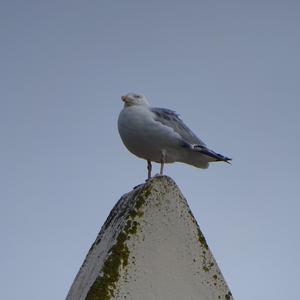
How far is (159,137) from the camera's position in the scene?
500 centimetres

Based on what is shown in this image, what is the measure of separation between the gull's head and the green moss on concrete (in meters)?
1.89

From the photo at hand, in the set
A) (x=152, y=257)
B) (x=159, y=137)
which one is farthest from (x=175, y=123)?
(x=152, y=257)

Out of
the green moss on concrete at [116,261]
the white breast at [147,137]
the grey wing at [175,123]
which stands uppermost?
the grey wing at [175,123]

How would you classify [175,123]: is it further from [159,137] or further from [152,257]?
[152,257]

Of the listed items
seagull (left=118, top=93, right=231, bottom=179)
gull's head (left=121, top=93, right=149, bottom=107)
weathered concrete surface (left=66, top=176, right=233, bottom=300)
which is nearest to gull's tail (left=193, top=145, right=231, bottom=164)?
seagull (left=118, top=93, right=231, bottom=179)

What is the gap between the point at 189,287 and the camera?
3.73 metres

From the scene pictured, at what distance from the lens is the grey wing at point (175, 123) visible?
5.26 metres

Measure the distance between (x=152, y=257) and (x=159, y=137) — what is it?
159 centimetres

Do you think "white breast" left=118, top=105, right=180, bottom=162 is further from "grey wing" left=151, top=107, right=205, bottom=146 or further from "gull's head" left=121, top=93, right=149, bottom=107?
"gull's head" left=121, top=93, right=149, bottom=107

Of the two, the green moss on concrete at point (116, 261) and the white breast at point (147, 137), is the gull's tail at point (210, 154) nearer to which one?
the white breast at point (147, 137)

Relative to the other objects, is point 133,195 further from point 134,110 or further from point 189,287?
point 134,110

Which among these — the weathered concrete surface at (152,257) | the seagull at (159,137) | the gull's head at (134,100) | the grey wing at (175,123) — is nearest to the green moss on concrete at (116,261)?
the weathered concrete surface at (152,257)

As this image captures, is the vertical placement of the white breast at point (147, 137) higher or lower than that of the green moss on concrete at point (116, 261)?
higher

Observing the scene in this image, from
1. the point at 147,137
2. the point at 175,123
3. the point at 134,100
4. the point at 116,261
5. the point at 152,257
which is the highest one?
the point at 134,100
